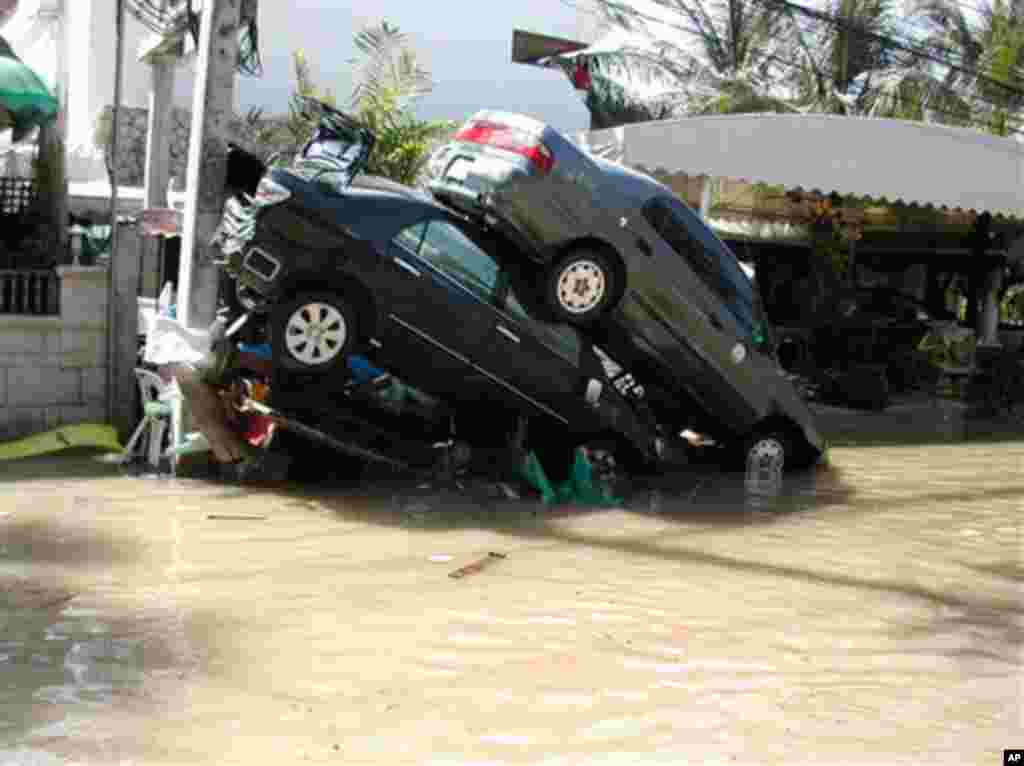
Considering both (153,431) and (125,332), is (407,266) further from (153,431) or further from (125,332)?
(125,332)

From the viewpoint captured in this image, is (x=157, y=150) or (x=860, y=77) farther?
(x=860, y=77)

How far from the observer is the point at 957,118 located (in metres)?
23.3

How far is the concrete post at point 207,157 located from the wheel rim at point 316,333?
148 cm

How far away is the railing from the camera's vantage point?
10492mm

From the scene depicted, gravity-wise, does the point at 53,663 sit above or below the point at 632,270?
below

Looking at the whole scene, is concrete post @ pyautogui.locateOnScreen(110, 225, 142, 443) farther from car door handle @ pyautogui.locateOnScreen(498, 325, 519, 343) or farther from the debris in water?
the debris in water

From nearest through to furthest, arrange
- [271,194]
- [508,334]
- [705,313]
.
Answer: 1. [271,194]
2. [508,334]
3. [705,313]

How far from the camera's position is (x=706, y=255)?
10367 millimetres

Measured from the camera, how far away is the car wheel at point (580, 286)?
9562 millimetres

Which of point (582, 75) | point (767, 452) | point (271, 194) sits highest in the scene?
point (582, 75)

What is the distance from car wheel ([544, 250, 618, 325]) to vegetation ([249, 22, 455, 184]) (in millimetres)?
4701

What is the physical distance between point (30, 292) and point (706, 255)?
578 cm

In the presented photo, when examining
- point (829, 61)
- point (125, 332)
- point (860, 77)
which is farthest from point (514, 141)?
point (860, 77)

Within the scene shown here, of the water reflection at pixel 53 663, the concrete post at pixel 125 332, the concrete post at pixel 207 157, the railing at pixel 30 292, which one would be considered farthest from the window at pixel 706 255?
the water reflection at pixel 53 663
